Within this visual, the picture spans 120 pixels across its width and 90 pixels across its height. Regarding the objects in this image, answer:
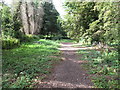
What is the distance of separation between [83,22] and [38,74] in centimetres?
773

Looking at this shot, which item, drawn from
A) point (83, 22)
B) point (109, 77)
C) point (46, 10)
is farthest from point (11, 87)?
point (46, 10)

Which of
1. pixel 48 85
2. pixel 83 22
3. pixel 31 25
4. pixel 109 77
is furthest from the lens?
pixel 31 25

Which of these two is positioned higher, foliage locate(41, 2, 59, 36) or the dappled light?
foliage locate(41, 2, 59, 36)

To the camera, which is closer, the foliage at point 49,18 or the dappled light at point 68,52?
the dappled light at point 68,52

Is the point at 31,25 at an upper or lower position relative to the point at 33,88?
upper

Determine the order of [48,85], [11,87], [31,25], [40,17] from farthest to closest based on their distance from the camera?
[40,17]
[31,25]
[48,85]
[11,87]

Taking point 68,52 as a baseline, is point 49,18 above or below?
above

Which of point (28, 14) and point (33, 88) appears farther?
point (28, 14)

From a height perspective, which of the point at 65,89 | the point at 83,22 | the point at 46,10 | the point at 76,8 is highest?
the point at 46,10

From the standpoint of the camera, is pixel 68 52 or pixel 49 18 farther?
pixel 49 18

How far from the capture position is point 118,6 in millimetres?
4695

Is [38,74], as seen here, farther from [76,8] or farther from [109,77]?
[76,8]

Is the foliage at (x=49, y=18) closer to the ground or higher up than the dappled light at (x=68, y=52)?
Answer: higher up

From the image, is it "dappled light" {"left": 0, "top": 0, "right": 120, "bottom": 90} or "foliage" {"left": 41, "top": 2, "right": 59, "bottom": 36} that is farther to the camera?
"foliage" {"left": 41, "top": 2, "right": 59, "bottom": 36}
